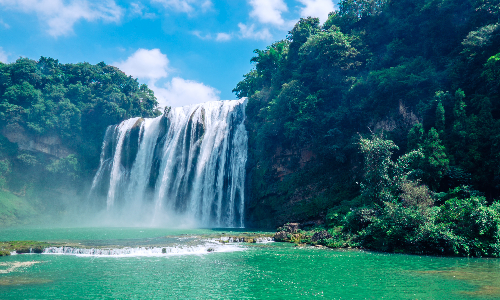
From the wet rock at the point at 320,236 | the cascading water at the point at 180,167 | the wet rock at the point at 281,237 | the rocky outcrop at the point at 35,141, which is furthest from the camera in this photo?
the rocky outcrop at the point at 35,141

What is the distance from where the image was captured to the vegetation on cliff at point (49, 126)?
47.4 m

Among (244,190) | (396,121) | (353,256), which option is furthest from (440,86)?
(244,190)

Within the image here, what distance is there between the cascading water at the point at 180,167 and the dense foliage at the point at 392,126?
2249 millimetres

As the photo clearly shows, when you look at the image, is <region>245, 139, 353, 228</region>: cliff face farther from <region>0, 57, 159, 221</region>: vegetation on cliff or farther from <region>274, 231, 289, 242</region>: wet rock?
<region>0, 57, 159, 221</region>: vegetation on cliff

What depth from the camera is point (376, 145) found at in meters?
21.5

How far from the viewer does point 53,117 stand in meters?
48.9

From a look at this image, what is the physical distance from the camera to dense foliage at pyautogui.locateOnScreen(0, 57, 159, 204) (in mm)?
47438

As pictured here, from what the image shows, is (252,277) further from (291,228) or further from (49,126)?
(49,126)

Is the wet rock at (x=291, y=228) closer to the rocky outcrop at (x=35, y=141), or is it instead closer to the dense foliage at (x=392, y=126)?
the dense foliage at (x=392, y=126)

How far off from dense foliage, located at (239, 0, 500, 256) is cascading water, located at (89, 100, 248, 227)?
7.38 feet

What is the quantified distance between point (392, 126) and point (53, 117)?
43.8 m

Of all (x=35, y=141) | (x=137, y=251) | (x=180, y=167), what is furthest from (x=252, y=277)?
(x=35, y=141)

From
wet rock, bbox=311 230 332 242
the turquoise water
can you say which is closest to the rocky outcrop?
the turquoise water

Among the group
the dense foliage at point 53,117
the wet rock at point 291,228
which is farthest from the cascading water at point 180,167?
the wet rock at point 291,228
